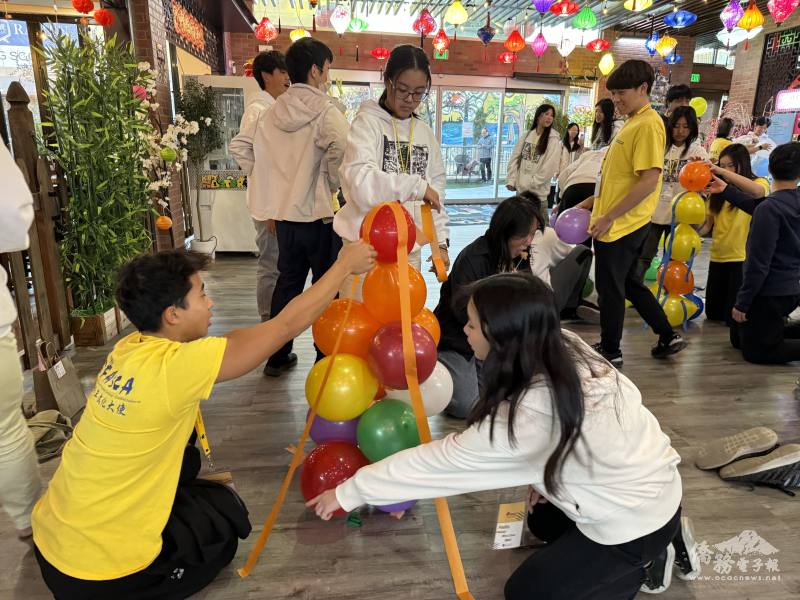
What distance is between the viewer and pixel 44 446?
2186 mm

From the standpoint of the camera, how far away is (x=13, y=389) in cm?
151

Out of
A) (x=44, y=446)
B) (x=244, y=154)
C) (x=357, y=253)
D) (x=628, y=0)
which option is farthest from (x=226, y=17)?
(x=357, y=253)

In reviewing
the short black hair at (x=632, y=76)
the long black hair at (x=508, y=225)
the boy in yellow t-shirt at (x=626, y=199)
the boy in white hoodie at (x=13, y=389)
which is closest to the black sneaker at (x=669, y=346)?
the boy in yellow t-shirt at (x=626, y=199)

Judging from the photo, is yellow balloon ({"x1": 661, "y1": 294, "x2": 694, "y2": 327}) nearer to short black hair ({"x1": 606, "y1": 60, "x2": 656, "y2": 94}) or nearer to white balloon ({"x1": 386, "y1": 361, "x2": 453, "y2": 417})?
short black hair ({"x1": 606, "y1": 60, "x2": 656, "y2": 94})

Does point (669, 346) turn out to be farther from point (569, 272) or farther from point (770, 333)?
point (569, 272)

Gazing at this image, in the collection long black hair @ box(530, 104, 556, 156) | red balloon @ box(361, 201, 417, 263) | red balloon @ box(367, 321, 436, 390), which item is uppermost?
long black hair @ box(530, 104, 556, 156)

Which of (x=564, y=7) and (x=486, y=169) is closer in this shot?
(x=564, y=7)

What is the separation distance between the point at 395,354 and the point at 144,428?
67 centimetres

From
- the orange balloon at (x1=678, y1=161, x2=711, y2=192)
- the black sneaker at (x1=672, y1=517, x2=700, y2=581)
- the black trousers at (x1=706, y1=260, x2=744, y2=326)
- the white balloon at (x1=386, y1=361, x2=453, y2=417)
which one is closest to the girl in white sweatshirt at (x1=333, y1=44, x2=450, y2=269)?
the white balloon at (x1=386, y1=361, x2=453, y2=417)

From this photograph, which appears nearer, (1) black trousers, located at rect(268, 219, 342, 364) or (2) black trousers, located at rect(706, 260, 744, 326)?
(1) black trousers, located at rect(268, 219, 342, 364)

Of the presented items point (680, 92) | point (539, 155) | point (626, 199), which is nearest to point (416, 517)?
point (626, 199)

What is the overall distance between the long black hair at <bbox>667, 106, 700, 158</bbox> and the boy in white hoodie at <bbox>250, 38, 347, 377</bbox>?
2.48m

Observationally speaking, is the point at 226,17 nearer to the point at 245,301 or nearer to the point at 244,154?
the point at 245,301

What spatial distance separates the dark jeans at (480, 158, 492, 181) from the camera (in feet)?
40.5
